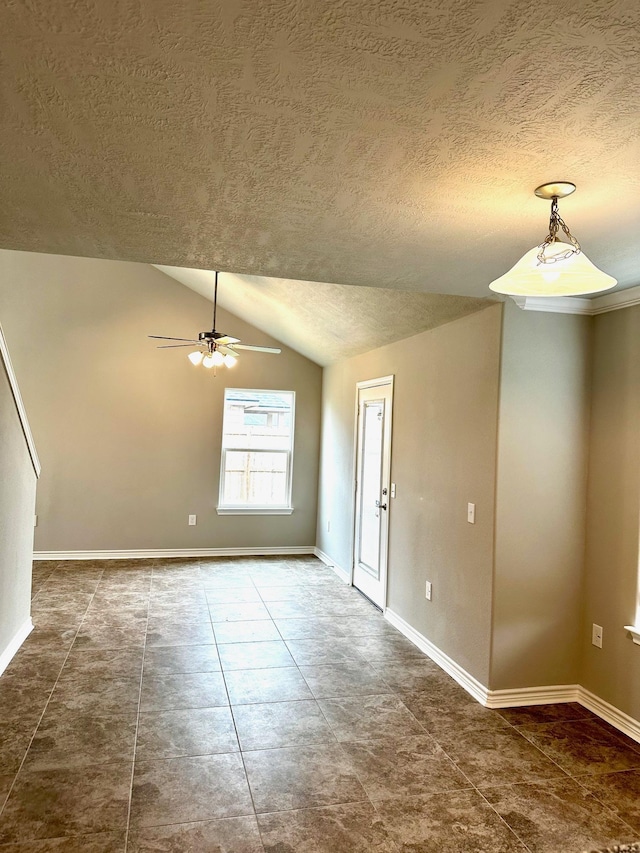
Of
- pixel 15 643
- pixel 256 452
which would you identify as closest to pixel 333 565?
pixel 256 452

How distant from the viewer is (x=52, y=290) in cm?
636

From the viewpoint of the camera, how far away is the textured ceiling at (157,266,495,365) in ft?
13.1

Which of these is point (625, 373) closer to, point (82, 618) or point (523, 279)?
point (523, 279)

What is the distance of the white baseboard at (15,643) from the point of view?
3.60 metres

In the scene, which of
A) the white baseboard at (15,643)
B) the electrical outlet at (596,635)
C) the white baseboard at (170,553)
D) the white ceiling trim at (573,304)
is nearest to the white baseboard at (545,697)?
the electrical outlet at (596,635)

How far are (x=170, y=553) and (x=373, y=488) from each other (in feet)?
9.24

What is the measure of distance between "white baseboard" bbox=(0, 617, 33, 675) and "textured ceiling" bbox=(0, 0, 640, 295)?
263 centimetres

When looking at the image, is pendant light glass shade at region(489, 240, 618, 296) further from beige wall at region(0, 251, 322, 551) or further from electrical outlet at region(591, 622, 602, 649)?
beige wall at region(0, 251, 322, 551)

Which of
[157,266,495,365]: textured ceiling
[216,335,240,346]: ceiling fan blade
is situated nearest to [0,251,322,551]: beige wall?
[157,266,495,365]: textured ceiling

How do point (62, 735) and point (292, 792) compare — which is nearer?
point (292, 792)

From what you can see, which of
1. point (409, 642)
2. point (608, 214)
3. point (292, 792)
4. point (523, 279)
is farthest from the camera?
point (409, 642)

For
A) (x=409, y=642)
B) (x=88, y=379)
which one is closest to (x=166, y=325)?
(x=88, y=379)

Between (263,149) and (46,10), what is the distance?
0.67 m

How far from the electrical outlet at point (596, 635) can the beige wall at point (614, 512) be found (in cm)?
3
